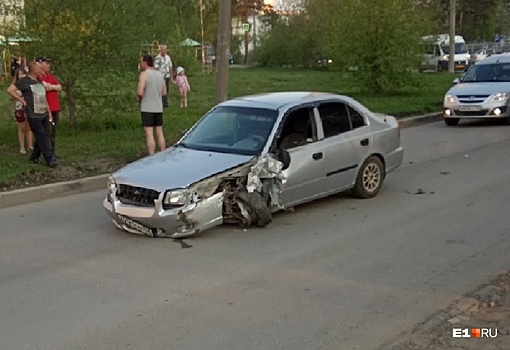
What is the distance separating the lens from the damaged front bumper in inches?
325

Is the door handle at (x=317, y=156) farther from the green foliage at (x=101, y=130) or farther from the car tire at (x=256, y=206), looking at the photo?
the green foliage at (x=101, y=130)

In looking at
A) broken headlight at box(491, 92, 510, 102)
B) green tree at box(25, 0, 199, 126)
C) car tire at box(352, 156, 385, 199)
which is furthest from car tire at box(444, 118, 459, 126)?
car tire at box(352, 156, 385, 199)

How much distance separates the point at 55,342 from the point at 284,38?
2277 inches

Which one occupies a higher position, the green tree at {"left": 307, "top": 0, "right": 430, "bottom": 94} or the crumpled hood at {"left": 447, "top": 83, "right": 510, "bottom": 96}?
the green tree at {"left": 307, "top": 0, "right": 430, "bottom": 94}

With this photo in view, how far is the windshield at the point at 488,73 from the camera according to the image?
20981 millimetres

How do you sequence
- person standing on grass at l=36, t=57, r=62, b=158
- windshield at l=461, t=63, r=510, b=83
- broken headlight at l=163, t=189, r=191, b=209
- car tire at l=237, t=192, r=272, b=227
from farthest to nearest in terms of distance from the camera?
windshield at l=461, t=63, r=510, b=83 → person standing on grass at l=36, t=57, r=62, b=158 → car tire at l=237, t=192, r=272, b=227 → broken headlight at l=163, t=189, r=191, b=209

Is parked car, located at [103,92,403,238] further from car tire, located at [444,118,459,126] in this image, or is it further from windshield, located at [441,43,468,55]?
windshield, located at [441,43,468,55]

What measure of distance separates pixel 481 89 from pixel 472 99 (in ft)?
1.50

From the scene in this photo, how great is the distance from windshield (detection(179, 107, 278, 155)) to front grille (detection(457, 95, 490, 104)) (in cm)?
1111

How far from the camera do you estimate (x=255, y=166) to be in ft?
29.4

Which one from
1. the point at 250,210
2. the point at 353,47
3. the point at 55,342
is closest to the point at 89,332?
the point at 55,342

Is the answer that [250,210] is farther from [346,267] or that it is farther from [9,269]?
[9,269]

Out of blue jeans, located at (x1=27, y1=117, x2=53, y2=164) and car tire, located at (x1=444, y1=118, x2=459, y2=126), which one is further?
car tire, located at (x1=444, y1=118, x2=459, y2=126)

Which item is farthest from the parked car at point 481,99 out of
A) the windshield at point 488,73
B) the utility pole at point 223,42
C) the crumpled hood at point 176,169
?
the crumpled hood at point 176,169
